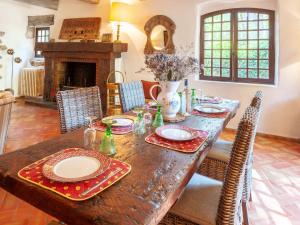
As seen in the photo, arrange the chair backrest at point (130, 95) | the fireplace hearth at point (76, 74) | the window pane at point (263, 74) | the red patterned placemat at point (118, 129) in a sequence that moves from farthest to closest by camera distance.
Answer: the fireplace hearth at point (76, 74) < the window pane at point (263, 74) < the chair backrest at point (130, 95) < the red patterned placemat at point (118, 129)

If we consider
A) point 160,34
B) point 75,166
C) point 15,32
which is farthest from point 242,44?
point 15,32

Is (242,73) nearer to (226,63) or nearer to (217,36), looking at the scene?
(226,63)

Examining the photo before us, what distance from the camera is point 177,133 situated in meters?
1.41

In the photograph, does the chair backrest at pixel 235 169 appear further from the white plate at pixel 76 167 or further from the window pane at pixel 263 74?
the window pane at pixel 263 74

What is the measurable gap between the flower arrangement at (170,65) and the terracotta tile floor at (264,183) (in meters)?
1.24

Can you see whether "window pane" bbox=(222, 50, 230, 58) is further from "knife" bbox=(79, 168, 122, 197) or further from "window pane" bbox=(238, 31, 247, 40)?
"knife" bbox=(79, 168, 122, 197)

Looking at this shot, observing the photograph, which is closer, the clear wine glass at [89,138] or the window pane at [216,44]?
the clear wine glass at [89,138]

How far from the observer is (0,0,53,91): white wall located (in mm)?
A: 5949

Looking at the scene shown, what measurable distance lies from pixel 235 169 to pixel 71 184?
645mm

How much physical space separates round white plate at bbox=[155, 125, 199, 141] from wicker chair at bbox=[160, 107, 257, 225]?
28 centimetres

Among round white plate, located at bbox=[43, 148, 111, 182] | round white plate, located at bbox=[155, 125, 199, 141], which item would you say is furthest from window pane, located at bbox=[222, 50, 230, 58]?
round white plate, located at bbox=[43, 148, 111, 182]

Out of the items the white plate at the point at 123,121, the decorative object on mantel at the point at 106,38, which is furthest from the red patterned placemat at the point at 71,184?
the decorative object on mantel at the point at 106,38

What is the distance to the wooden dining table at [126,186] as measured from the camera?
72 cm

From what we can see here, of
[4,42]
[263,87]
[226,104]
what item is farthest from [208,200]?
[4,42]
